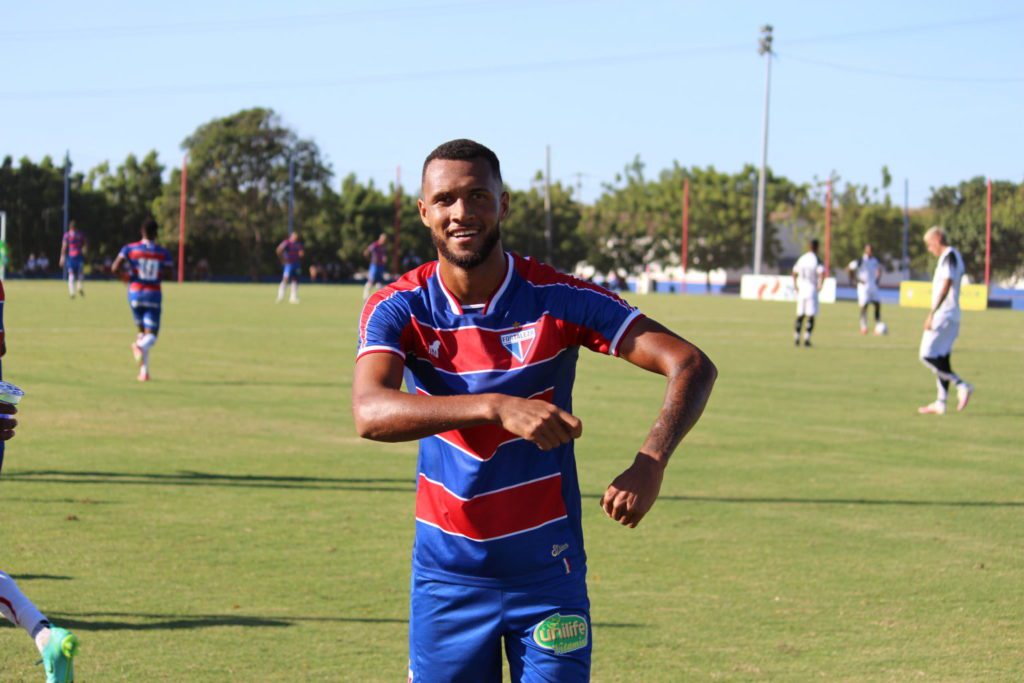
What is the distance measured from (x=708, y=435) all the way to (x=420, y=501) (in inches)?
382

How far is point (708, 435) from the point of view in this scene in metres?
13.3

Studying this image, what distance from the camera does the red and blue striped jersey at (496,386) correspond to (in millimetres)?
3676

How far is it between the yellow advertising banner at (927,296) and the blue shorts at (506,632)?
4700cm

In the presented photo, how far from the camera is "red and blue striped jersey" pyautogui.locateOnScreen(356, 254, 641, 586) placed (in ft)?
12.1

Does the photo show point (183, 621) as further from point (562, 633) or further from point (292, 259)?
point (292, 259)

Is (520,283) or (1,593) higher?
(520,283)

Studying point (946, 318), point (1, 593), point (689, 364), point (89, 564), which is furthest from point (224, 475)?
point (946, 318)

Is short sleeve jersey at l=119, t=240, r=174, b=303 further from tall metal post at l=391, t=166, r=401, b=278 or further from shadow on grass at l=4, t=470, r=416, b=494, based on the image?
tall metal post at l=391, t=166, r=401, b=278

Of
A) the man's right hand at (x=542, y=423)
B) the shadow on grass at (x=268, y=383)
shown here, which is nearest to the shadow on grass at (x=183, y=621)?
the man's right hand at (x=542, y=423)

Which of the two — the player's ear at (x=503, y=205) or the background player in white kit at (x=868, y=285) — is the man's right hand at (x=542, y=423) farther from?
the background player in white kit at (x=868, y=285)

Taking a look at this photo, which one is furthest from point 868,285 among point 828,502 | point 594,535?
point 594,535

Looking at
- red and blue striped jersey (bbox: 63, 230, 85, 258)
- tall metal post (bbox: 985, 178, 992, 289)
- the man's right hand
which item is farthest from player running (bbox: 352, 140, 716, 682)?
tall metal post (bbox: 985, 178, 992, 289)

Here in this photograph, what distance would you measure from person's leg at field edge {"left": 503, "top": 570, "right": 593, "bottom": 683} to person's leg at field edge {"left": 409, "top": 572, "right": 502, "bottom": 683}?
49mm

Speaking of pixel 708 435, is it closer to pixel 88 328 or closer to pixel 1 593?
pixel 1 593
